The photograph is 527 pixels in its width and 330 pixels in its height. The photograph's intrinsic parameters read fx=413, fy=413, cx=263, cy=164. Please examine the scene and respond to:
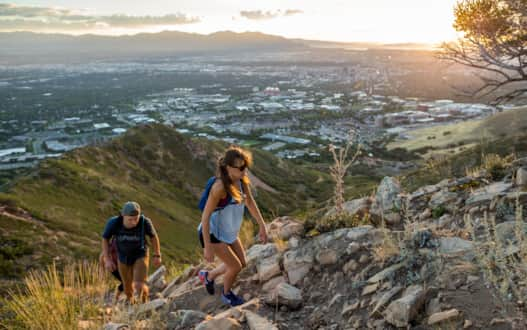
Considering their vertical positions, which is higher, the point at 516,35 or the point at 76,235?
the point at 516,35

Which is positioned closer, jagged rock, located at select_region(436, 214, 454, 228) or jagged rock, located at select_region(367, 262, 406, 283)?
jagged rock, located at select_region(367, 262, 406, 283)

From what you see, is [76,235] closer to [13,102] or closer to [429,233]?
[429,233]

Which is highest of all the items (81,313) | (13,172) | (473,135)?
(81,313)

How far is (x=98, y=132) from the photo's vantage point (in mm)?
108875

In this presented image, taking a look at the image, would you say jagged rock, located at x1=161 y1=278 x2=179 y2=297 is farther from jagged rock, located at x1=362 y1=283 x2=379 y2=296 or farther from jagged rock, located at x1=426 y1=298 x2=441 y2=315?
jagged rock, located at x1=426 y1=298 x2=441 y2=315

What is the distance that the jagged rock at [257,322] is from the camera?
11.6 ft

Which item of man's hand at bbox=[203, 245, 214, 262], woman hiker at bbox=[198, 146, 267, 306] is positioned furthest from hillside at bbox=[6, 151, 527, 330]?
man's hand at bbox=[203, 245, 214, 262]

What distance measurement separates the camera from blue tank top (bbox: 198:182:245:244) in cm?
434

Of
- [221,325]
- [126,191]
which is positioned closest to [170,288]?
[221,325]

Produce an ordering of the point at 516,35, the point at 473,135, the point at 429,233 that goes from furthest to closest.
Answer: the point at 473,135 < the point at 516,35 < the point at 429,233

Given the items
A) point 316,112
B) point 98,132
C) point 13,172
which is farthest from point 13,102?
point 316,112

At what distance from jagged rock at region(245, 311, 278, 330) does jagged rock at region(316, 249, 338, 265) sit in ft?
3.38

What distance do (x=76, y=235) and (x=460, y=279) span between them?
19.7 metres

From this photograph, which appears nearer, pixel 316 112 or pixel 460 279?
pixel 460 279
